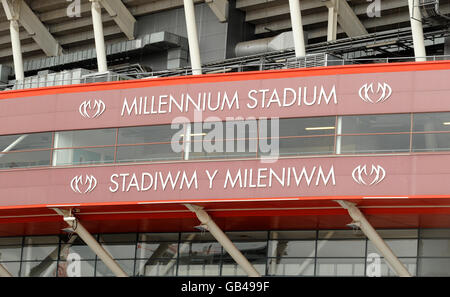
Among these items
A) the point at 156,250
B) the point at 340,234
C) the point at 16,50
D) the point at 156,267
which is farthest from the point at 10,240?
the point at 340,234

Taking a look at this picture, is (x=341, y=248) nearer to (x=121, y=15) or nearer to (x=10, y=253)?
(x=10, y=253)

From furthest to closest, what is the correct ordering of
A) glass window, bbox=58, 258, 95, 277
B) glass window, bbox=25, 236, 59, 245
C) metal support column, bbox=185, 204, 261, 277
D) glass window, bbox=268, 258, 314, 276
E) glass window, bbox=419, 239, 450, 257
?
glass window, bbox=25, 236, 59, 245, glass window, bbox=58, 258, 95, 277, glass window, bbox=268, 258, 314, 276, metal support column, bbox=185, 204, 261, 277, glass window, bbox=419, 239, 450, 257

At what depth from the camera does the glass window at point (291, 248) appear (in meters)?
35.8

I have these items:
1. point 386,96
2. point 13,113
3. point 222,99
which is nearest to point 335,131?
point 386,96

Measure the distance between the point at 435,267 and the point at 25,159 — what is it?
15.2m

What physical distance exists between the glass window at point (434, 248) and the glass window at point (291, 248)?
3924mm

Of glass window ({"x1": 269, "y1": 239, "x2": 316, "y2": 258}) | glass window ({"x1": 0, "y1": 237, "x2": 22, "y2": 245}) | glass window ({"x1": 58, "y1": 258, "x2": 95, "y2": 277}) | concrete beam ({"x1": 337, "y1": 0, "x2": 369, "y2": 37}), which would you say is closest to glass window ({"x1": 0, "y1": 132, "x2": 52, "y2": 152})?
glass window ({"x1": 0, "y1": 237, "x2": 22, "y2": 245})

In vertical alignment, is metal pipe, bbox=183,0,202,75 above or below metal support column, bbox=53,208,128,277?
above

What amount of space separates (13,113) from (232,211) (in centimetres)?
945

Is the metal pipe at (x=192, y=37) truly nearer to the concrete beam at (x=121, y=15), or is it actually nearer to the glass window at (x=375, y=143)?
the concrete beam at (x=121, y=15)

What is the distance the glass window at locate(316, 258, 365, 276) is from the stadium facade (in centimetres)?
4

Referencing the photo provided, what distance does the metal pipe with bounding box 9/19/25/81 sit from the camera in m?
47.2

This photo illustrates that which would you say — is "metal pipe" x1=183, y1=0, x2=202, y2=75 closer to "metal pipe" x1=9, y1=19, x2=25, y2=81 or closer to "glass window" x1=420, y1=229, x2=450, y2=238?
"metal pipe" x1=9, y1=19, x2=25, y2=81

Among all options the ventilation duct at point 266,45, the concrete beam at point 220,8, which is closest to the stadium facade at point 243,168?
the ventilation duct at point 266,45
